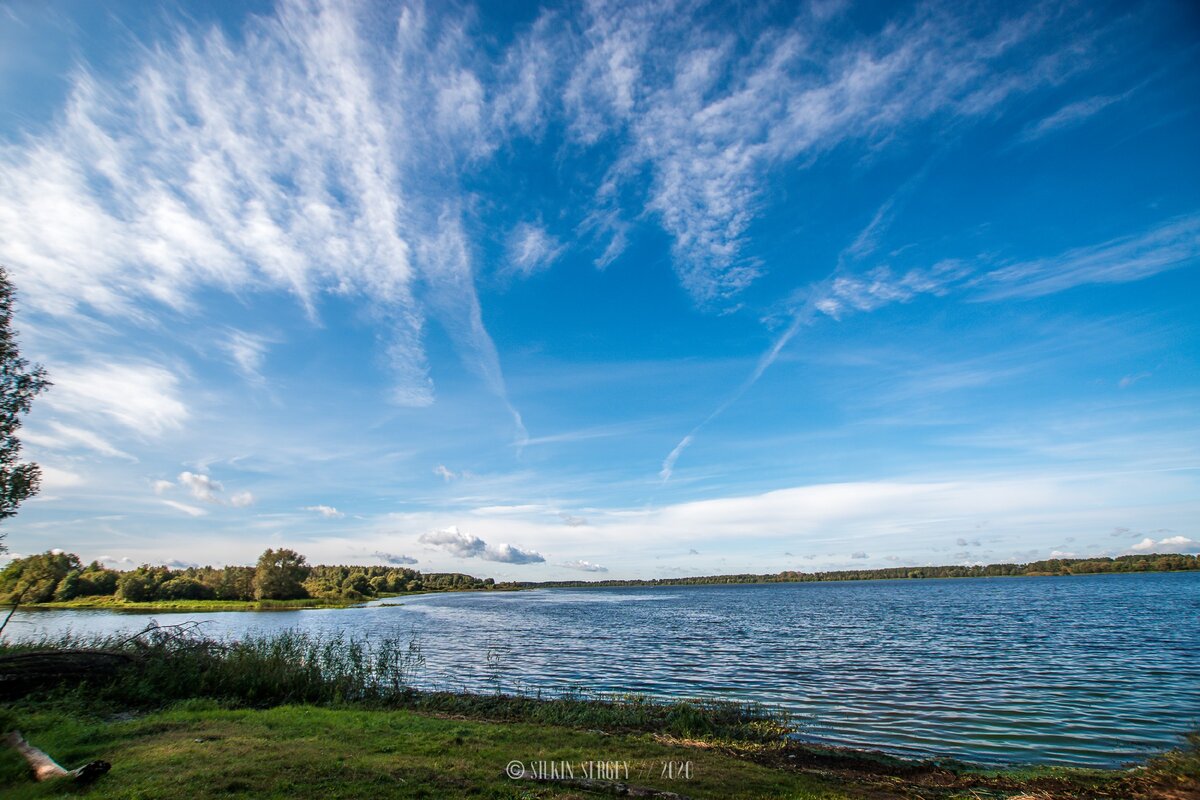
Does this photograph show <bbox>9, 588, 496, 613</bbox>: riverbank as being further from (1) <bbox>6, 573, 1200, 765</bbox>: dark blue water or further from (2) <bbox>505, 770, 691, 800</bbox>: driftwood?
(2) <bbox>505, 770, 691, 800</bbox>: driftwood

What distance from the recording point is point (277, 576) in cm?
12425

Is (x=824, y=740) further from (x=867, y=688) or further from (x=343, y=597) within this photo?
(x=343, y=597)

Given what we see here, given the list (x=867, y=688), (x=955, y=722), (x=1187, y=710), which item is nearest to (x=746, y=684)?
(x=867, y=688)

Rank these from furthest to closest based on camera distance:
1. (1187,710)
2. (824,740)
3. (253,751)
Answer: (1187,710)
(824,740)
(253,751)

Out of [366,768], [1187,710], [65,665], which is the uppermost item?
[65,665]

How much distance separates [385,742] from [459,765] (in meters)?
3.26

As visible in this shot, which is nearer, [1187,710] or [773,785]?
[773,785]

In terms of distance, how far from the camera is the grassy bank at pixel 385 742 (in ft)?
37.0

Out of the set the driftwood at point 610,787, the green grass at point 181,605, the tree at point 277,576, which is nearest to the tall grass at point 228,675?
the driftwood at point 610,787

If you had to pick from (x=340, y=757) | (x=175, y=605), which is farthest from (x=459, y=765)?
(x=175, y=605)

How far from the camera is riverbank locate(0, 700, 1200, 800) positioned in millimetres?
10836

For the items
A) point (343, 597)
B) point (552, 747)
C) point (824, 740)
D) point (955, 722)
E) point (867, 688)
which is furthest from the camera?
point (343, 597)

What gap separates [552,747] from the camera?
50.2 ft

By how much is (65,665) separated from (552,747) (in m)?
18.5
